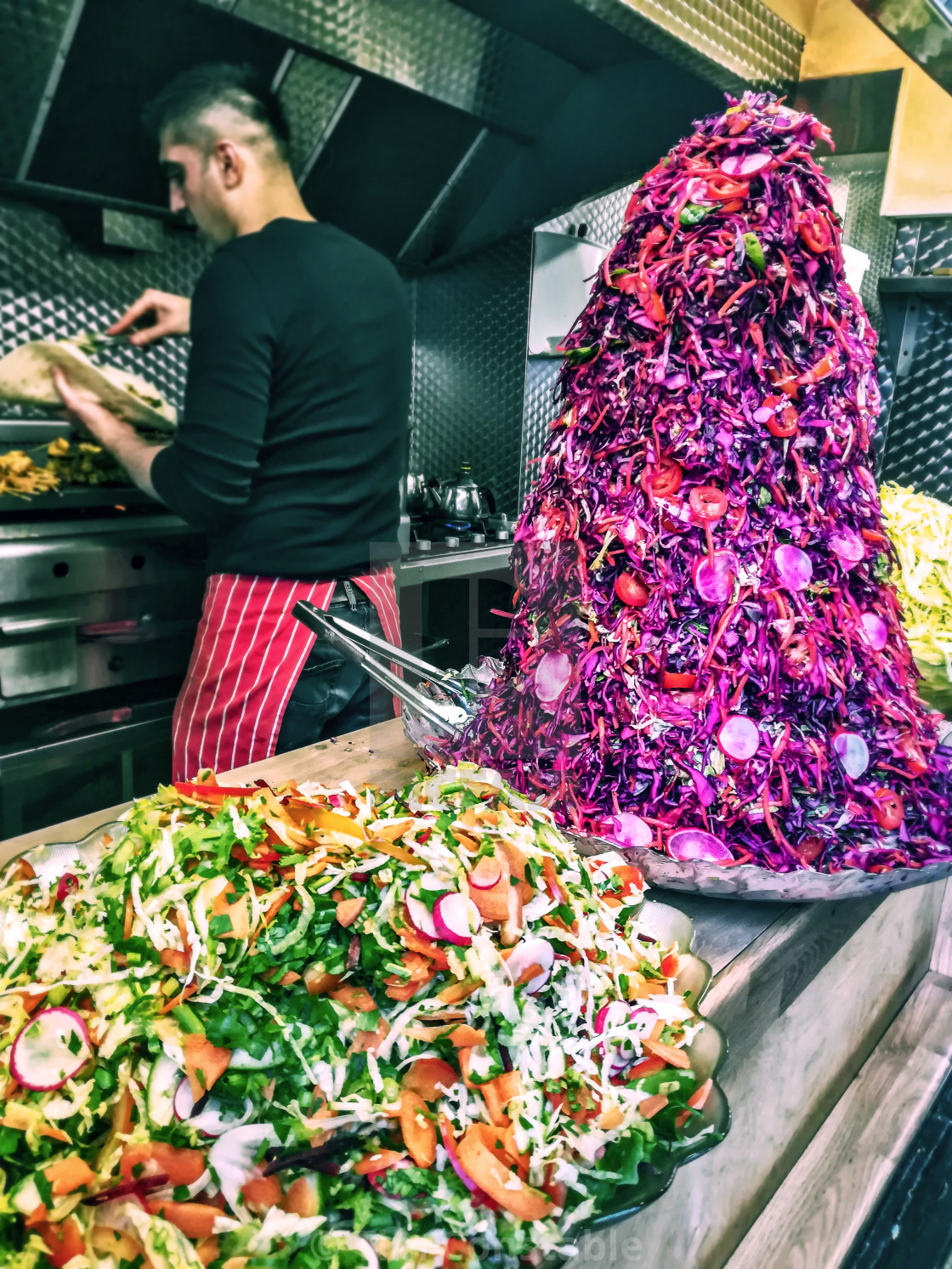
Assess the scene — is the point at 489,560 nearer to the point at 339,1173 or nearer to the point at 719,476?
the point at 719,476

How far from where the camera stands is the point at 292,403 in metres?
2.16

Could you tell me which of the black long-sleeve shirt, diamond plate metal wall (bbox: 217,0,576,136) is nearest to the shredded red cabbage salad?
the black long-sleeve shirt

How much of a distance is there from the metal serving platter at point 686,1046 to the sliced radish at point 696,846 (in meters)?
0.07

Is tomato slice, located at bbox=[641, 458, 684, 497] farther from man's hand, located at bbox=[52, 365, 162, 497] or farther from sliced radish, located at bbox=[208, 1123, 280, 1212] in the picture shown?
man's hand, located at bbox=[52, 365, 162, 497]

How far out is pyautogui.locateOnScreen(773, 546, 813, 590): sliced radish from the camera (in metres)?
0.94

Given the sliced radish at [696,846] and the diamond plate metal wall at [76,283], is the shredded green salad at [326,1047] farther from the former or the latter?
the diamond plate metal wall at [76,283]

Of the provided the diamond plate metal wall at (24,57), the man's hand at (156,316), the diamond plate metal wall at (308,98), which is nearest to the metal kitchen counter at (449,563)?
the man's hand at (156,316)

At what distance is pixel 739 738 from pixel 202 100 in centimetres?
262

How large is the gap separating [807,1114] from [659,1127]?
808mm

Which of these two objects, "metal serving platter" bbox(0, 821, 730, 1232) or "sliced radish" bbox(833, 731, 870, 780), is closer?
"metal serving platter" bbox(0, 821, 730, 1232)

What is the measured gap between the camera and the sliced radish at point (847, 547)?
0.96 meters

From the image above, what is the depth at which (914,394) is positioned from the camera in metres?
3.90

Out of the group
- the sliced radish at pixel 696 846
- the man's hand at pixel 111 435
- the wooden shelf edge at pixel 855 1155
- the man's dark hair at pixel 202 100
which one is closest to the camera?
the sliced radish at pixel 696 846

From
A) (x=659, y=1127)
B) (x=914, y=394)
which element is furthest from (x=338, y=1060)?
(x=914, y=394)
